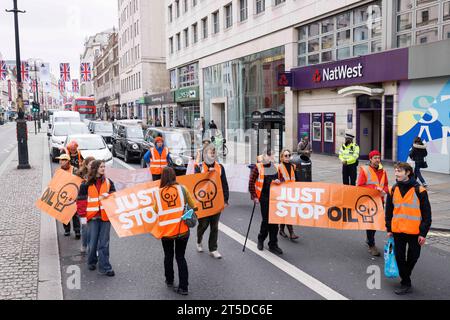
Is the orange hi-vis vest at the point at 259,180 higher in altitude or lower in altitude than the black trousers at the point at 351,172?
higher

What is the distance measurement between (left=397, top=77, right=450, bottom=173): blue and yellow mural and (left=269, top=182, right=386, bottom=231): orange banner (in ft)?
34.0

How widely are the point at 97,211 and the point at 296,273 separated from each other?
296cm

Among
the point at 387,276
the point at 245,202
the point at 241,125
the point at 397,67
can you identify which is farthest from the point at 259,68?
the point at 387,276

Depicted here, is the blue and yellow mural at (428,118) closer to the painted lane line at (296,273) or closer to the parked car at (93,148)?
the painted lane line at (296,273)

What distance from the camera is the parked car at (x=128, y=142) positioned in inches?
799

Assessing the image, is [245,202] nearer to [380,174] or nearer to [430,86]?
[380,174]

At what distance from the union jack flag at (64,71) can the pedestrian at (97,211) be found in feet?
144

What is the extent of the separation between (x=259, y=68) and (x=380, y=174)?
22.3m

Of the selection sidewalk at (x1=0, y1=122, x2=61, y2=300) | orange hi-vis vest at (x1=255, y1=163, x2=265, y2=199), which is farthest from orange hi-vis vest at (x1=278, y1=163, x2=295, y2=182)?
sidewalk at (x1=0, y1=122, x2=61, y2=300)

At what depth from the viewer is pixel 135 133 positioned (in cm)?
2178

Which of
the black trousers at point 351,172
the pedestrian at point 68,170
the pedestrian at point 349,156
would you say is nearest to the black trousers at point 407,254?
the pedestrian at point 68,170

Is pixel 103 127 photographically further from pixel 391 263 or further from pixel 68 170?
pixel 391 263

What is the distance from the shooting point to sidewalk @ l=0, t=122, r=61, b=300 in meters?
5.82

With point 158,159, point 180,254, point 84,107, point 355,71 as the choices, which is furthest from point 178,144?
point 84,107
